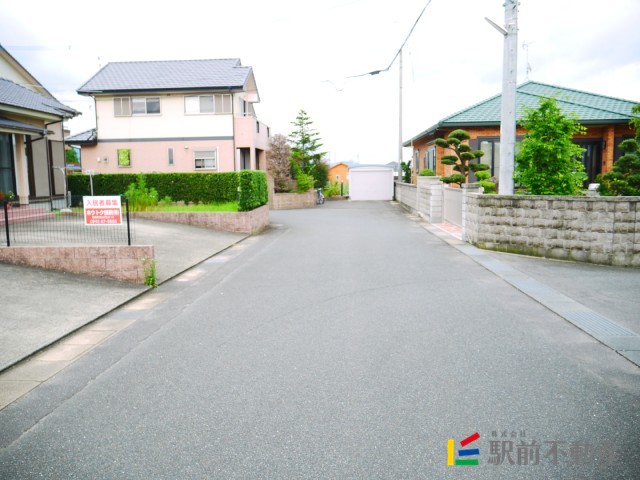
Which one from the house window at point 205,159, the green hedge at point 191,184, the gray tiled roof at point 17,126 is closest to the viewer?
the gray tiled roof at point 17,126

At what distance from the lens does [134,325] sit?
7055 mm

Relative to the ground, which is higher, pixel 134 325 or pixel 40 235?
pixel 40 235

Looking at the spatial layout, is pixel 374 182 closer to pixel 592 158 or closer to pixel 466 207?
pixel 592 158

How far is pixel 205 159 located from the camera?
30.7 metres

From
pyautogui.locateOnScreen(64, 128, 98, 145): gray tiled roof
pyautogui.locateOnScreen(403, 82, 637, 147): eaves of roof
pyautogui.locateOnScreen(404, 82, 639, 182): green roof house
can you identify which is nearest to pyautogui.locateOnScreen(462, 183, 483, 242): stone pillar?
pyautogui.locateOnScreen(403, 82, 637, 147): eaves of roof

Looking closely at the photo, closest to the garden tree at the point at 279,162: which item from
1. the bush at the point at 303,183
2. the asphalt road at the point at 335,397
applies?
the bush at the point at 303,183

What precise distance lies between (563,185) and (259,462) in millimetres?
12030

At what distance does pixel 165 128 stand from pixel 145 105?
174 centimetres

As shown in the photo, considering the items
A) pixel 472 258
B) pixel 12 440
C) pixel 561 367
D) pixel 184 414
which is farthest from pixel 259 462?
pixel 472 258

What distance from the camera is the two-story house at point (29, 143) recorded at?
17406mm

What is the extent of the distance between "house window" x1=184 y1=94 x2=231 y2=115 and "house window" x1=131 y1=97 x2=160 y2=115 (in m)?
1.71

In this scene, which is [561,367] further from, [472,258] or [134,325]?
[472,258]

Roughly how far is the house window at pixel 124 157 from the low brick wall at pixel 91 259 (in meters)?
22.0

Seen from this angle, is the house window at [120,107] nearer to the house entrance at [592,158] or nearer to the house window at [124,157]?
the house window at [124,157]
